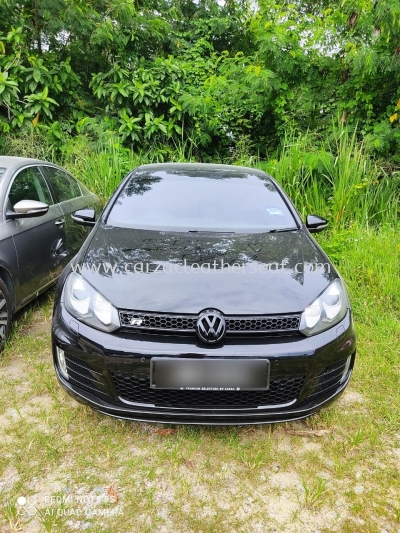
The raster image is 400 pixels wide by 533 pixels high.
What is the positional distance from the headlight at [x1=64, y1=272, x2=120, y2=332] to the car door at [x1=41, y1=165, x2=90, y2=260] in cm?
175

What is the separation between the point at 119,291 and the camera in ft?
5.86

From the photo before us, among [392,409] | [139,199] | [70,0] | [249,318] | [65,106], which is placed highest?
[70,0]

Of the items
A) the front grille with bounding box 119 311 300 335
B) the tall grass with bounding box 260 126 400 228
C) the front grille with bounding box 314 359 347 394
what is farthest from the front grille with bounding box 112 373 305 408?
the tall grass with bounding box 260 126 400 228

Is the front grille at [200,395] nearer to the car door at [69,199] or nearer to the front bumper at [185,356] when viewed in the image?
the front bumper at [185,356]

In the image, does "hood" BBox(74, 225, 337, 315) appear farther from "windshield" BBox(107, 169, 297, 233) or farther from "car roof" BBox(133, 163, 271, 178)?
"car roof" BBox(133, 163, 271, 178)

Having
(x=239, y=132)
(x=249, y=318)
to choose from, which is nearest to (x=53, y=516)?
(x=249, y=318)

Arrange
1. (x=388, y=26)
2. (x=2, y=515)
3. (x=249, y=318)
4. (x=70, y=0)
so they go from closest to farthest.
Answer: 1. (x=2, y=515)
2. (x=249, y=318)
3. (x=388, y=26)
4. (x=70, y=0)

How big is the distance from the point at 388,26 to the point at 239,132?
277cm

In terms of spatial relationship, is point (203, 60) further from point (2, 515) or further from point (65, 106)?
point (2, 515)

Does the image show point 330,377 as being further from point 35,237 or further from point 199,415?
point 35,237

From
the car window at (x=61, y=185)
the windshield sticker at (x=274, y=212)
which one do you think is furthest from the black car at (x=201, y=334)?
the car window at (x=61, y=185)

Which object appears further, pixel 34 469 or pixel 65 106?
pixel 65 106

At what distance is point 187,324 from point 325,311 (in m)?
0.68

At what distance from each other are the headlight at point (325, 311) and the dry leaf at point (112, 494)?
42.6 inches
